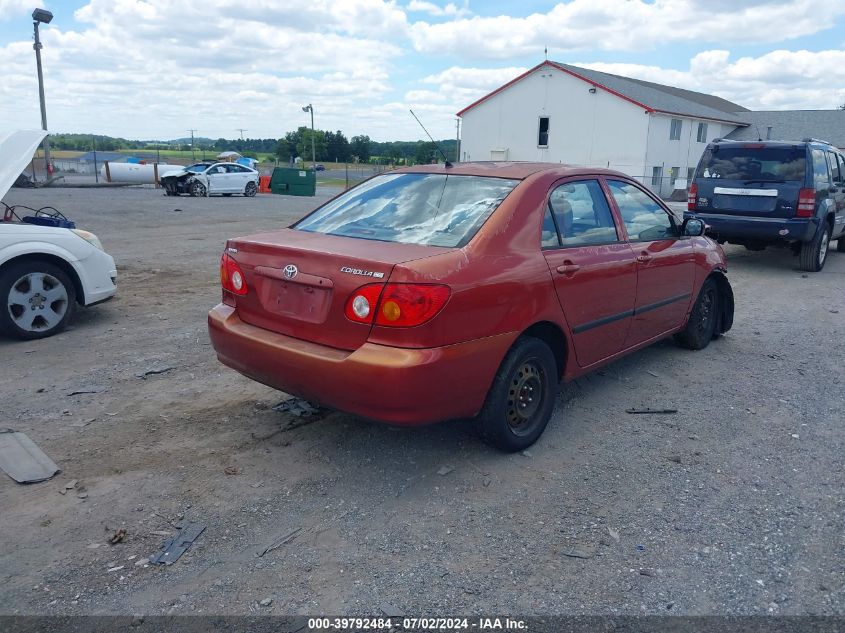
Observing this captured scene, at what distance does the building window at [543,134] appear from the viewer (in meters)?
41.6

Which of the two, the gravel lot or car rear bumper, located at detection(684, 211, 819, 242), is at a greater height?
car rear bumper, located at detection(684, 211, 819, 242)

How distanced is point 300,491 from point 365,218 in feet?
A: 5.45

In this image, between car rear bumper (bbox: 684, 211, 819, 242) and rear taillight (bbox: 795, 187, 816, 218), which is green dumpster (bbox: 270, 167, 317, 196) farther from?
rear taillight (bbox: 795, 187, 816, 218)

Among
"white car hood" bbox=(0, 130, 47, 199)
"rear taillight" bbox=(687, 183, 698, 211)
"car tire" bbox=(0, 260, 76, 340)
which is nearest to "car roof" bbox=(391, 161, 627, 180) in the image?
"white car hood" bbox=(0, 130, 47, 199)

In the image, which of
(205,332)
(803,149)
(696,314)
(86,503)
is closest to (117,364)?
(205,332)

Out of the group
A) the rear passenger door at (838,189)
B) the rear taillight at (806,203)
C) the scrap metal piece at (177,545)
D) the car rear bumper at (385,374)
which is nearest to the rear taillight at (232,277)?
the car rear bumper at (385,374)

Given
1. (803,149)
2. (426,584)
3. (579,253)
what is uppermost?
(803,149)

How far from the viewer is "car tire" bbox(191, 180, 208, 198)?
89.5ft

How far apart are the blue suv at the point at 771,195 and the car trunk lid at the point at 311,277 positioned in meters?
7.88

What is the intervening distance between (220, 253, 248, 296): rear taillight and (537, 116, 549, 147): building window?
4020cm

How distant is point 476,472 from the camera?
3.69m

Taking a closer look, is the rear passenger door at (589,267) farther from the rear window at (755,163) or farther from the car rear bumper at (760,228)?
the rear window at (755,163)

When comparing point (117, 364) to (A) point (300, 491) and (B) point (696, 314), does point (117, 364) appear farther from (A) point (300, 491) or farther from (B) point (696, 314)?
(B) point (696, 314)

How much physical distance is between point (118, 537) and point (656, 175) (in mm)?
41043
